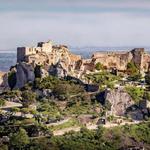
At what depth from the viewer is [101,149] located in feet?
151

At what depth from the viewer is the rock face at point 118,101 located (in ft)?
169

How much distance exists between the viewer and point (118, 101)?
5169 centimetres

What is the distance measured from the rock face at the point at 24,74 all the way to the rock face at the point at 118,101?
18.0 feet

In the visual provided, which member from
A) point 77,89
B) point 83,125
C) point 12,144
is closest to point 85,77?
point 77,89

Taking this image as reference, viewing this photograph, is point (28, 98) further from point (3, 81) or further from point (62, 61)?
point (3, 81)

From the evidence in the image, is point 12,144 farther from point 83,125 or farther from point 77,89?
point 77,89

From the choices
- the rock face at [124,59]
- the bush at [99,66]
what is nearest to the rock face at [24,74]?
the bush at [99,66]

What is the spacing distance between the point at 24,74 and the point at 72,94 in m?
3.93

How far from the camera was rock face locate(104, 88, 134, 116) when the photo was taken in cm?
5141

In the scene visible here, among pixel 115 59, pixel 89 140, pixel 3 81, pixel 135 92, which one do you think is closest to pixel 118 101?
pixel 135 92

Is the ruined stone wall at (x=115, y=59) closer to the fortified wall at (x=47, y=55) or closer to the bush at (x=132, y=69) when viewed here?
the bush at (x=132, y=69)

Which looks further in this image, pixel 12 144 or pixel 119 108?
pixel 119 108

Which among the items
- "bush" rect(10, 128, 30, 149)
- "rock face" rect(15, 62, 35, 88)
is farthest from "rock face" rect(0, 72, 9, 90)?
"bush" rect(10, 128, 30, 149)

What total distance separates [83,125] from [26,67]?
26.2 ft
